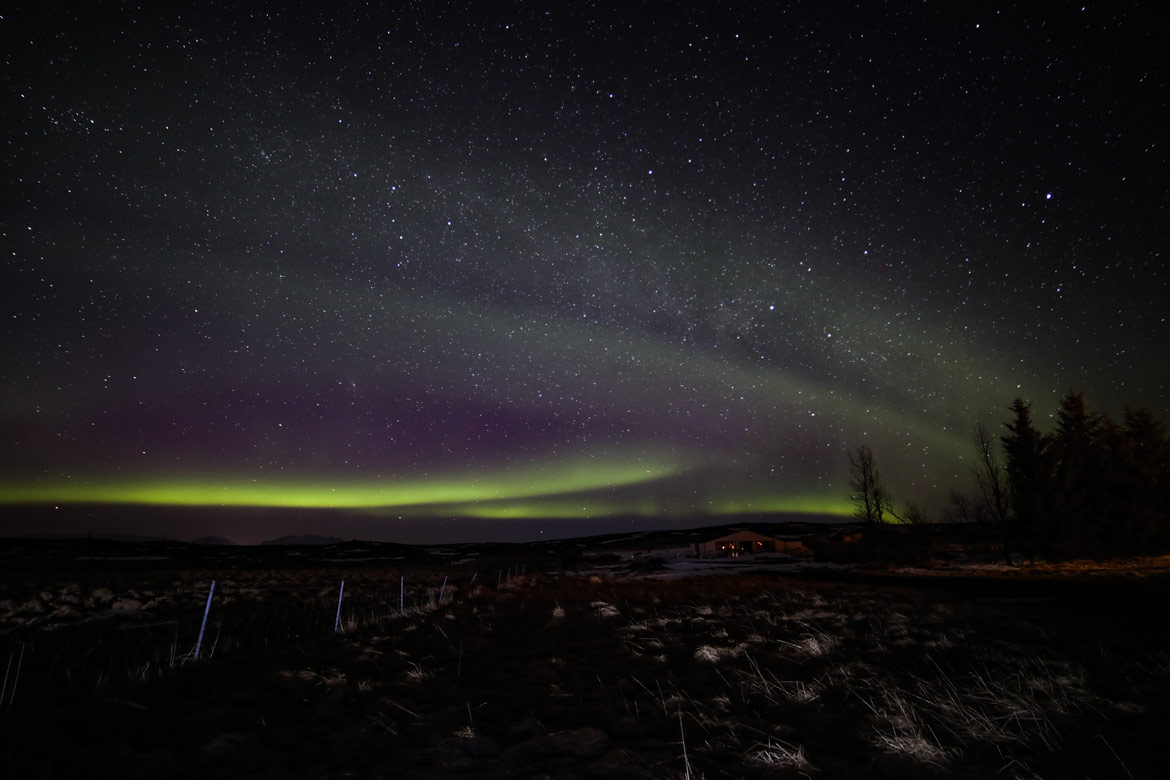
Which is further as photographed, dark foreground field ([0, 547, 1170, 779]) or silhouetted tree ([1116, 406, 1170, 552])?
silhouetted tree ([1116, 406, 1170, 552])

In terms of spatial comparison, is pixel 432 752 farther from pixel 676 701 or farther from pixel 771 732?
pixel 771 732

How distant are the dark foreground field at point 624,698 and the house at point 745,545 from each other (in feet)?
185

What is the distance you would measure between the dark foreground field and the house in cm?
5647

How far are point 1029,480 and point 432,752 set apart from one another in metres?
41.0

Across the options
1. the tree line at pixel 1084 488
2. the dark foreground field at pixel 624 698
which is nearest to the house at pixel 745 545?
the tree line at pixel 1084 488

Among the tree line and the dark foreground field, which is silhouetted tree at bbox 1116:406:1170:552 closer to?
the tree line

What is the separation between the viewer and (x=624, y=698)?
7.04 metres

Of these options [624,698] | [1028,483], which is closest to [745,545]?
[1028,483]

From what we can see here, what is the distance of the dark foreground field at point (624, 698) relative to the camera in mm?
5008

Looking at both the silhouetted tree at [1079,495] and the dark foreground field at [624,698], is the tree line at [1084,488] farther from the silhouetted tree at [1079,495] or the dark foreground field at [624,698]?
the dark foreground field at [624,698]

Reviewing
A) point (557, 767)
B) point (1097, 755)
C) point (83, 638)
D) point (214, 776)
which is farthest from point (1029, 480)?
point (83, 638)

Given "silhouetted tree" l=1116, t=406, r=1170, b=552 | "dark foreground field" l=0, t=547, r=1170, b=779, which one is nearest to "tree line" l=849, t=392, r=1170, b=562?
"silhouetted tree" l=1116, t=406, r=1170, b=552

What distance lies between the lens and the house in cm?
6794

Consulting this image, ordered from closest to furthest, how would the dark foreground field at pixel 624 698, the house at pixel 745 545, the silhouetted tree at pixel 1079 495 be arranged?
the dark foreground field at pixel 624 698, the silhouetted tree at pixel 1079 495, the house at pixel 745 545
